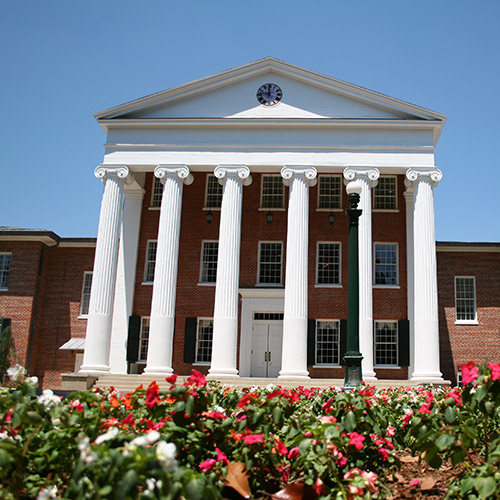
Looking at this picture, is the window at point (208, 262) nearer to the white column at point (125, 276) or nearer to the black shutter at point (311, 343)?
the white column at point (125, 276)

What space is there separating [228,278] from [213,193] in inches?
269

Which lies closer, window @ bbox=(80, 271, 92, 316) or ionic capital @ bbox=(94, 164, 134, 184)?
ionic capital @ bbox=(94, 164, 134, 184)

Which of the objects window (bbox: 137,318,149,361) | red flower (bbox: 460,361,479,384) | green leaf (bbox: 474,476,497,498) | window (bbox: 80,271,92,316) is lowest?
green leaf (bbox: 474,476,497,498)

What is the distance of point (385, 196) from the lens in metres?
30.5

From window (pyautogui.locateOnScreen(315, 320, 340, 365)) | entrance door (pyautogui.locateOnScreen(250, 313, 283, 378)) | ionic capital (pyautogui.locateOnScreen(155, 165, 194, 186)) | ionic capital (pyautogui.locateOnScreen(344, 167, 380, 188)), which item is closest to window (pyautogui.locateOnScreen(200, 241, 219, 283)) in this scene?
entrance door (pyautogui.locateOnScreen(250, 313, 283, 378))

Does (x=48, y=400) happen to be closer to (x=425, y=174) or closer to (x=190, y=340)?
(x=190, y=340)

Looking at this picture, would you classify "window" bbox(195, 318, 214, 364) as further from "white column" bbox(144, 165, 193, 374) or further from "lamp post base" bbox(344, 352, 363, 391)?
"lamp post base" bbox(344, 352, 363, 391)

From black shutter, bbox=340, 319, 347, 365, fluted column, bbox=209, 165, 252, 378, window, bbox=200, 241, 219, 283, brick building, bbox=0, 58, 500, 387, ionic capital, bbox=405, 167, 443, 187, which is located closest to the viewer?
fluted column, bbox=209, 165, 252, 378

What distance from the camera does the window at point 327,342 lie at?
2884 cm

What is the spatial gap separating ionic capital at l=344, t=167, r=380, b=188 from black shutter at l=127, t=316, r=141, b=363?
1256 cm

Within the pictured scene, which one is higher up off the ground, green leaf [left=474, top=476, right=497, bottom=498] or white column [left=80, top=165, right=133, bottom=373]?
white column [left=80, top=165, right=133, bottom=373]

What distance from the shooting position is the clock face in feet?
92.6

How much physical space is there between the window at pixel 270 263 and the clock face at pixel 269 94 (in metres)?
7.13

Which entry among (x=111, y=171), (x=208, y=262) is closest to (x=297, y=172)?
(x=208, y=262)
